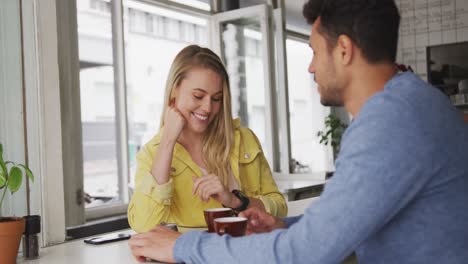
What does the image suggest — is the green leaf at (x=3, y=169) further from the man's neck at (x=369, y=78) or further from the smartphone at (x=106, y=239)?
the man's neck at (x=369, y=78)

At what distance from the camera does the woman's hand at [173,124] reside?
68.2 inches

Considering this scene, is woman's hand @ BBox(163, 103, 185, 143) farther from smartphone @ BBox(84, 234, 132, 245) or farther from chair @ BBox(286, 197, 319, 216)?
chair @ BBox(286, 197, 319, 216)

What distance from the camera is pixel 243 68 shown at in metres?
4.69

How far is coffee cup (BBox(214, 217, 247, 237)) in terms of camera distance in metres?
1.15

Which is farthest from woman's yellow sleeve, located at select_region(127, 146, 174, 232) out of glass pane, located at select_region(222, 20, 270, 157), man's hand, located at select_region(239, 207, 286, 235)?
glass pane, located at select_region(222, 20, 270, 157)

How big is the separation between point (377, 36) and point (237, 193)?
764 millimetres

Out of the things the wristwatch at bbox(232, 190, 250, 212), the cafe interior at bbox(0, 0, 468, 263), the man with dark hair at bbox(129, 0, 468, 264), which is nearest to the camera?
the man with dark hair at bbox(129, 0, 468, 264)

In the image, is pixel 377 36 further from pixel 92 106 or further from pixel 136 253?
pixel 92 106

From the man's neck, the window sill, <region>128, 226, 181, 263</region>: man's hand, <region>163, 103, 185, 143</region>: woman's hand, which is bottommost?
the window sill

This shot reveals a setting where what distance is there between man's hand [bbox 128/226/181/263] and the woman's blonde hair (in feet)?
2.02

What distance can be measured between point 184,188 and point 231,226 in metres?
0.72

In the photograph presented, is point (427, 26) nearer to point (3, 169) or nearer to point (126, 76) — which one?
point (126, 76)

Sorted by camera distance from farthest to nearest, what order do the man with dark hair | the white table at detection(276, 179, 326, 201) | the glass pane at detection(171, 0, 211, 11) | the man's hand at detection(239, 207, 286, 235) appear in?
the glass pane at detection(171, 0, 211, 11) → the white table at detection(276, 179, 326, 201) → the man's hand at detection(239, 207, 286, 235) → the man with dark hair

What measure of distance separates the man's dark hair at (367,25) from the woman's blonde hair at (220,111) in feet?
2.63
